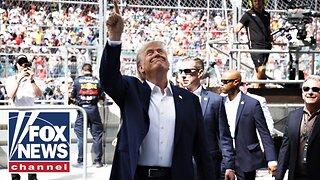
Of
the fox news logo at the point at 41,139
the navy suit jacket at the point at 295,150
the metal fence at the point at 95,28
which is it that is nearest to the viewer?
the navy suit jacket at the point at 295,150

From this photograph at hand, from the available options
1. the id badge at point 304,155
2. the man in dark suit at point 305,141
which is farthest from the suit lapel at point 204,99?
the id badge at point 304,155

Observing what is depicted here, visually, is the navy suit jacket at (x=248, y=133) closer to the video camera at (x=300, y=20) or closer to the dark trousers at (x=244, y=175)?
the dark trousers at (x=244, y=175)

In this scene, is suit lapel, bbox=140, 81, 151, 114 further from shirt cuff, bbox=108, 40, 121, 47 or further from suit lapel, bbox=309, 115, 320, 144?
suit lapel, bbox=309, 115, 320, 144

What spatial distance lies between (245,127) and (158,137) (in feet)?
10.2

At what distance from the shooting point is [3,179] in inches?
403

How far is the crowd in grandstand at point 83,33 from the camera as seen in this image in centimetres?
1338

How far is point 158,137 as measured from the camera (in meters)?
4.37

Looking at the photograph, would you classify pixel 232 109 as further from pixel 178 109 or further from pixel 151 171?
pixel 151 171

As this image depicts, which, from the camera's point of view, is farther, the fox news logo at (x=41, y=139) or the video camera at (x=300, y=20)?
the video camera at (x=300, y=20)

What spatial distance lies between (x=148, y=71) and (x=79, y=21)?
1040 centimetres

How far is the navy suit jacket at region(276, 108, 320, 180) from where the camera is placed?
563cm

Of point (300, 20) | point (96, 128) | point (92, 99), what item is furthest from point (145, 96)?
point (300, 20)

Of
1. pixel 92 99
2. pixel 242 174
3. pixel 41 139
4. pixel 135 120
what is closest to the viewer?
pixel 135 120

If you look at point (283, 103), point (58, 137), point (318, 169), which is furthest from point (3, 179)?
point (318, 169)
